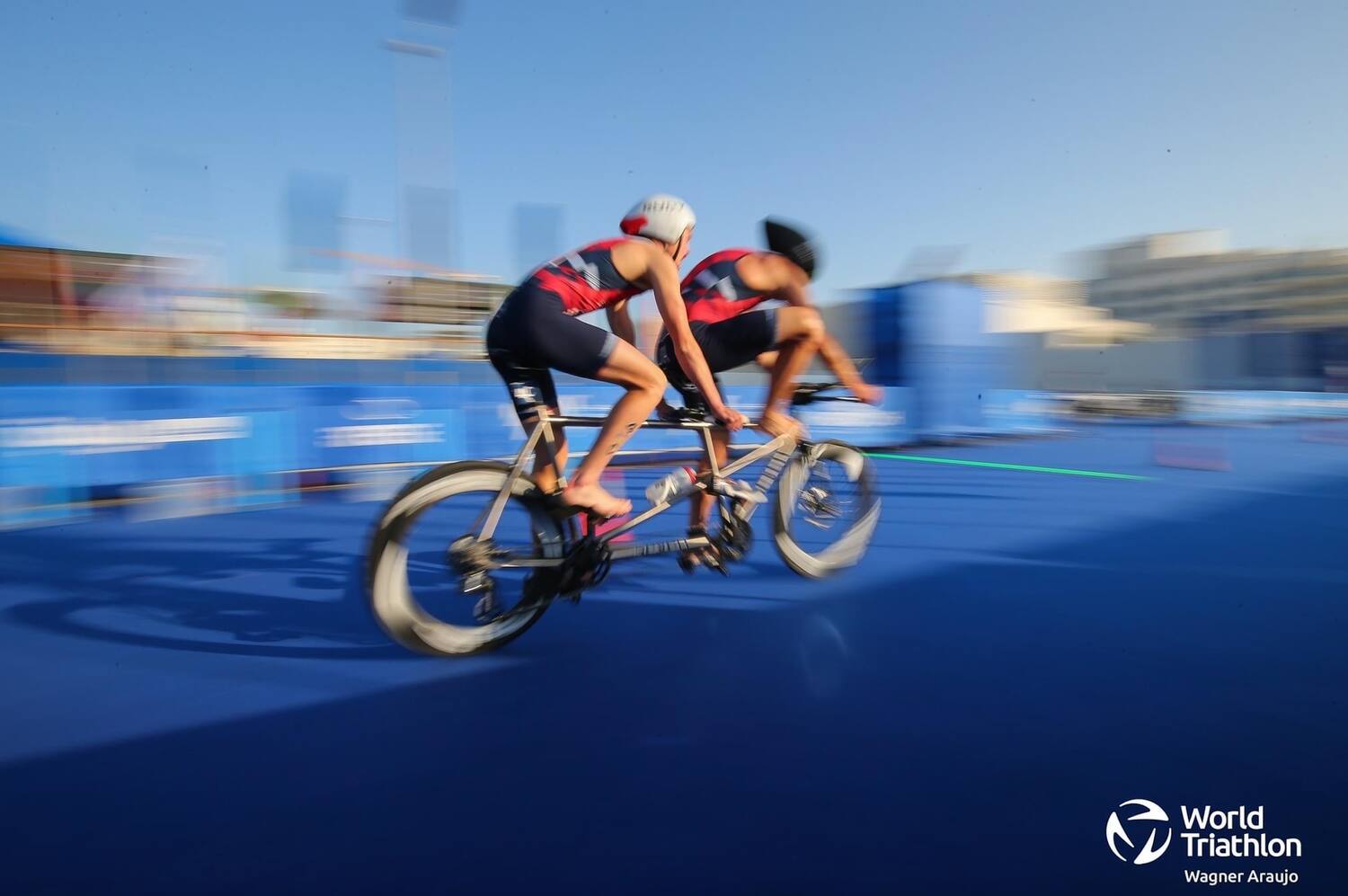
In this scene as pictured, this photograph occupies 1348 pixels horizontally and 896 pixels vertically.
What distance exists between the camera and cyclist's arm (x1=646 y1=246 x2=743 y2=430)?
9.11ft

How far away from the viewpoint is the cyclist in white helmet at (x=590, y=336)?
2641mm

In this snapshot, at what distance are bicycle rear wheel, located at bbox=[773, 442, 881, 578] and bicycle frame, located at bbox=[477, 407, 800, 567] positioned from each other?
10cm

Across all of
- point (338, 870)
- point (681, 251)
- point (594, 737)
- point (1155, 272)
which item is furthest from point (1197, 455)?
point (1155, 272)

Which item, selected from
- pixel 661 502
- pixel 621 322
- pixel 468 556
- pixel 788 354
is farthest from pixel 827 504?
pixel 468 556

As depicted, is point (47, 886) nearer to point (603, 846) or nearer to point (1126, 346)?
point (603, 846)

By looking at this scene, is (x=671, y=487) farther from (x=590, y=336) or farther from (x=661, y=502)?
(x=590, y=336)

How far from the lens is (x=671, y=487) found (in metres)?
3.17

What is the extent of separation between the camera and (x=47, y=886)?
4.78 feet

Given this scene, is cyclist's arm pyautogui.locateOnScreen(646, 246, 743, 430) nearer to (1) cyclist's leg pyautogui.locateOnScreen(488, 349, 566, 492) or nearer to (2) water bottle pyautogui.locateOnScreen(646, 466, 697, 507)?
(2) water bottle pyautogui.locateOnScreen(646, 466, 697, 507)

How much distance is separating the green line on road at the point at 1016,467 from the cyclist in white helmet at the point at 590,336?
6.12m

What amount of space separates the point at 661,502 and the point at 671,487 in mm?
80

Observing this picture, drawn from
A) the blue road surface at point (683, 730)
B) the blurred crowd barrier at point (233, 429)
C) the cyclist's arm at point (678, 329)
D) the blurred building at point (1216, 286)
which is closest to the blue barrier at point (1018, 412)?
the blurred crowd barrier at point (233, 429)

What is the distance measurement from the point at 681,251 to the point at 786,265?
2.75 feet

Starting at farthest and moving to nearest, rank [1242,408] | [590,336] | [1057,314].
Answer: [1057,314]
[1242,408]
[590,336]
